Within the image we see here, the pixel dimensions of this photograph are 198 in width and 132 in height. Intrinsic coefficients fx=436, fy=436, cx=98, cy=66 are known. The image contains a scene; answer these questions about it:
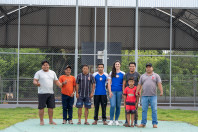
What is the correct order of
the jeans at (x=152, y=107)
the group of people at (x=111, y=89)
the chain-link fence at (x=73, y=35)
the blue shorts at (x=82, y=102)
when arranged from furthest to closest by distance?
the chain-link fence at (x=73, y=35) < the blue shorts at (x=82, y=102) < the group of people at (x=111, y=89) < the jeans at (x=152, y=107)

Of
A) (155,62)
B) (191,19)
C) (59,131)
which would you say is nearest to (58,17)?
(191,19)

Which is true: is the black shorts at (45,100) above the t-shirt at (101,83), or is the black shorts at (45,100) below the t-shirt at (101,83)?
below

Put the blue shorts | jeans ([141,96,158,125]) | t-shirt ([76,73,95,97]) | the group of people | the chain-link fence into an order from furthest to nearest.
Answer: the chain-link fence < t-shirt ([76,73,95,97]) < the blue shorts < the group of people < jeans ([141,96,158,125])

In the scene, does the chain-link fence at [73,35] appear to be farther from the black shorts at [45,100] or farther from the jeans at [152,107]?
the jeans at [152,107]

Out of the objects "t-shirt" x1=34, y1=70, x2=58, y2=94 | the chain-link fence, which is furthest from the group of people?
the chain-link fence

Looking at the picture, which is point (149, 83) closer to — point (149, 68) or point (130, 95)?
point (149, 68)

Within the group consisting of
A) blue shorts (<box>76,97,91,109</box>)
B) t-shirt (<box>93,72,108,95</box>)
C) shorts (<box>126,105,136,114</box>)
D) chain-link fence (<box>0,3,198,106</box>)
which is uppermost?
chain-link fence (<box>0,3,198,106</box>)

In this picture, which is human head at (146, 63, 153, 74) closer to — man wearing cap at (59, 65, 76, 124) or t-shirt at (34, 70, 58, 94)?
man wearing cap at (59, 65, 76, 124)

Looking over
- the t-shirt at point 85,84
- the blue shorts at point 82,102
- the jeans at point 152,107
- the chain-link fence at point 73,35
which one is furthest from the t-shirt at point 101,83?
the chain-link fence at point 73,35

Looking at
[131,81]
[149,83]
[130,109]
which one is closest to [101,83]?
[131,81]

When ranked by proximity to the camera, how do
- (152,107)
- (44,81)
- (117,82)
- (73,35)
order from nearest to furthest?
1. (152,107)
2. (44,81)
3. (117,82)
4. (73,35)

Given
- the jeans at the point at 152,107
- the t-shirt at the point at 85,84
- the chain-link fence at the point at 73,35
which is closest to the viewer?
the jeans at the point at 152,107

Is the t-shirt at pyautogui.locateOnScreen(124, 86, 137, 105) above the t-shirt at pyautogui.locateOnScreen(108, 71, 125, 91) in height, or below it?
below

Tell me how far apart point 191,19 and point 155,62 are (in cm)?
560
